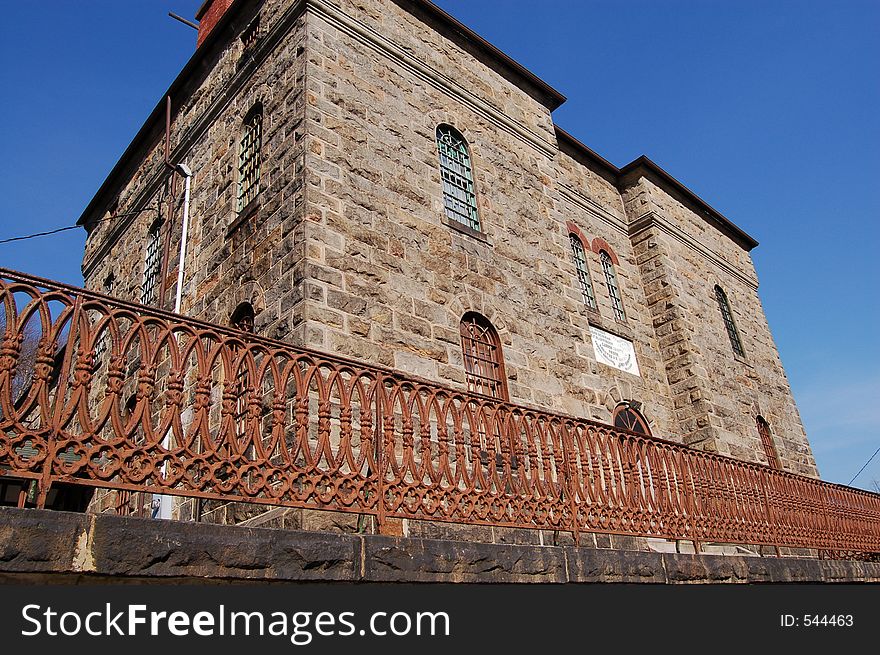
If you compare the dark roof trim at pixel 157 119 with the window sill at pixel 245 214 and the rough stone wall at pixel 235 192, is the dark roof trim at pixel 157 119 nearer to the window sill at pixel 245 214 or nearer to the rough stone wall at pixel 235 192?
the rough stone wall at pixel 235 192

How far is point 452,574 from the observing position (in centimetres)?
381

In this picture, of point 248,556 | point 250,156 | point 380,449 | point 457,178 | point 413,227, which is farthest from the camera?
point 457,178

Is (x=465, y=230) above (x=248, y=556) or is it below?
above

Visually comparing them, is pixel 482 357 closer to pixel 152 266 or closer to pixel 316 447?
pixel 316 447

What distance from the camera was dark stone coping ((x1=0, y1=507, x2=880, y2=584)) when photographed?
Answer: 258 cm

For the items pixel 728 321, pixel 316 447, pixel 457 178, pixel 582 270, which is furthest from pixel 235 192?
pixel 728 321

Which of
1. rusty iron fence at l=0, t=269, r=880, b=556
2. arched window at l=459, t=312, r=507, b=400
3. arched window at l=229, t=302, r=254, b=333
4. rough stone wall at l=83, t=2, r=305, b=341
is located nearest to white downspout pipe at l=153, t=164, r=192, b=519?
rough stone wall at l=83, t=2, r=305, b=341

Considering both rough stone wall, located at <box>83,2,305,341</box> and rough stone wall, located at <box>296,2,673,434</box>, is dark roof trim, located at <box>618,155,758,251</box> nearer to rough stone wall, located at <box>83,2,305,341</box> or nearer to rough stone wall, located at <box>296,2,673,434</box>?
rough stone wall, located at <box>296,2,673,434</box>

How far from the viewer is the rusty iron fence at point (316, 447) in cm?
304

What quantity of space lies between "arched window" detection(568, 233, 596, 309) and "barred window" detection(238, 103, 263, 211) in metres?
6.06

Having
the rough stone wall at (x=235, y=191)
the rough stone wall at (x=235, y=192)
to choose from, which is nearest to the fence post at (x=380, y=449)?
the rough stone wall at (x=235, y=192)

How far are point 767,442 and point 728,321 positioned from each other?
2.96 meters

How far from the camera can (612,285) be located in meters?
13.2

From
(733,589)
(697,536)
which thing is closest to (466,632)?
(733,589)
